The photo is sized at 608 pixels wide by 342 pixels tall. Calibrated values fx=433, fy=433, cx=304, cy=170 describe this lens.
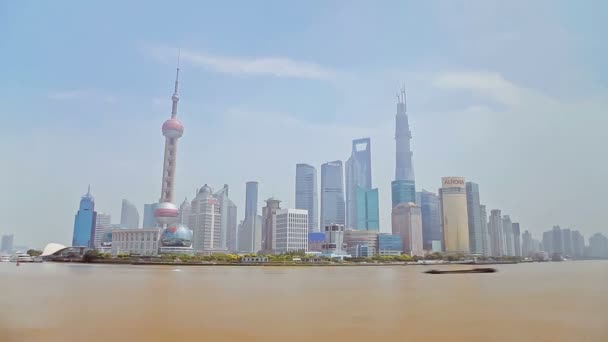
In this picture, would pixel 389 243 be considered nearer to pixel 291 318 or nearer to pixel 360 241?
pixel 360 241

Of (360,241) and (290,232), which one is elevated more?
(290,232)

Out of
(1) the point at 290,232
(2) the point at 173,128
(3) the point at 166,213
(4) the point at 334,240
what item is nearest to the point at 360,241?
(4) the point at 334,240

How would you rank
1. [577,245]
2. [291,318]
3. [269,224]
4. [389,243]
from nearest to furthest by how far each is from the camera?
[291,318], [577,245], [269,224], [389,243]

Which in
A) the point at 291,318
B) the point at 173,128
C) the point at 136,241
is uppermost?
the point at 173,128

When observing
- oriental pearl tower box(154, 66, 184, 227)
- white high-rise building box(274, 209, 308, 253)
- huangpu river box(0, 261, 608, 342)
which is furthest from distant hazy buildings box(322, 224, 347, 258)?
huangpu river box(0, 261, 608, 342)

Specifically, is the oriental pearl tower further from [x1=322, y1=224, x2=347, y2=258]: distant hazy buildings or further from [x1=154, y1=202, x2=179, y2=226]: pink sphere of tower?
[x1=322, y1=224, x2=347, y2=258]: distant hazy buildings

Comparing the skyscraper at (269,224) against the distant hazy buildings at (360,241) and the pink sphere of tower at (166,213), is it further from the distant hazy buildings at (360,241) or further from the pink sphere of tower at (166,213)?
the pink sphere of tower at (166,213)
